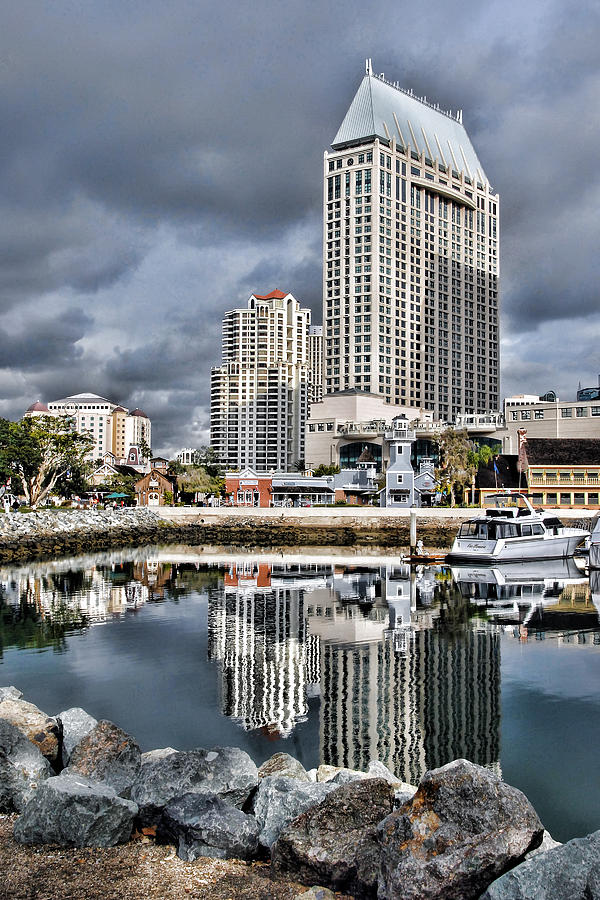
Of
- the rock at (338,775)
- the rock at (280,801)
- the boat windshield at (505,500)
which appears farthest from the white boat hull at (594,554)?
the rock at (280,801)

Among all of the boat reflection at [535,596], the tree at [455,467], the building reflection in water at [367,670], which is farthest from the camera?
the tree at [455,467]

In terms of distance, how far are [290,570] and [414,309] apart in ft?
426

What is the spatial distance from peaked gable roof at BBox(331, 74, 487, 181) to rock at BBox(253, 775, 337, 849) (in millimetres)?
172123

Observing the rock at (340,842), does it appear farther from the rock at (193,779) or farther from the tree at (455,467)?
the tree at (455,467)

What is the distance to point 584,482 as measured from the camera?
82875mm

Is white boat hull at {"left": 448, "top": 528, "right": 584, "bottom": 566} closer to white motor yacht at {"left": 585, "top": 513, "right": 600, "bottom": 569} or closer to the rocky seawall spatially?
white motor yacht at {"left": 585, "top": 513, "right": 600, "bottom": 569}

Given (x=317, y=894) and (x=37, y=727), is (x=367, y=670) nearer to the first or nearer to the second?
(x=37, y=727)

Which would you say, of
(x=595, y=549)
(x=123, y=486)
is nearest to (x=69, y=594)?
(x=595, y=549)

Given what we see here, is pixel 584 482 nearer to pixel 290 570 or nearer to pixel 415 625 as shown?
pixel 290 570

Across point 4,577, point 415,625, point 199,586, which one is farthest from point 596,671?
point 4,577

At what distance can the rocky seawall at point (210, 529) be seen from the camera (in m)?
67.2

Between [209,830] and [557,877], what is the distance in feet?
12.4

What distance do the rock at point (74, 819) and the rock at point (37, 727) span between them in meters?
2.94

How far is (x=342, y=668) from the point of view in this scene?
72.1 feet
